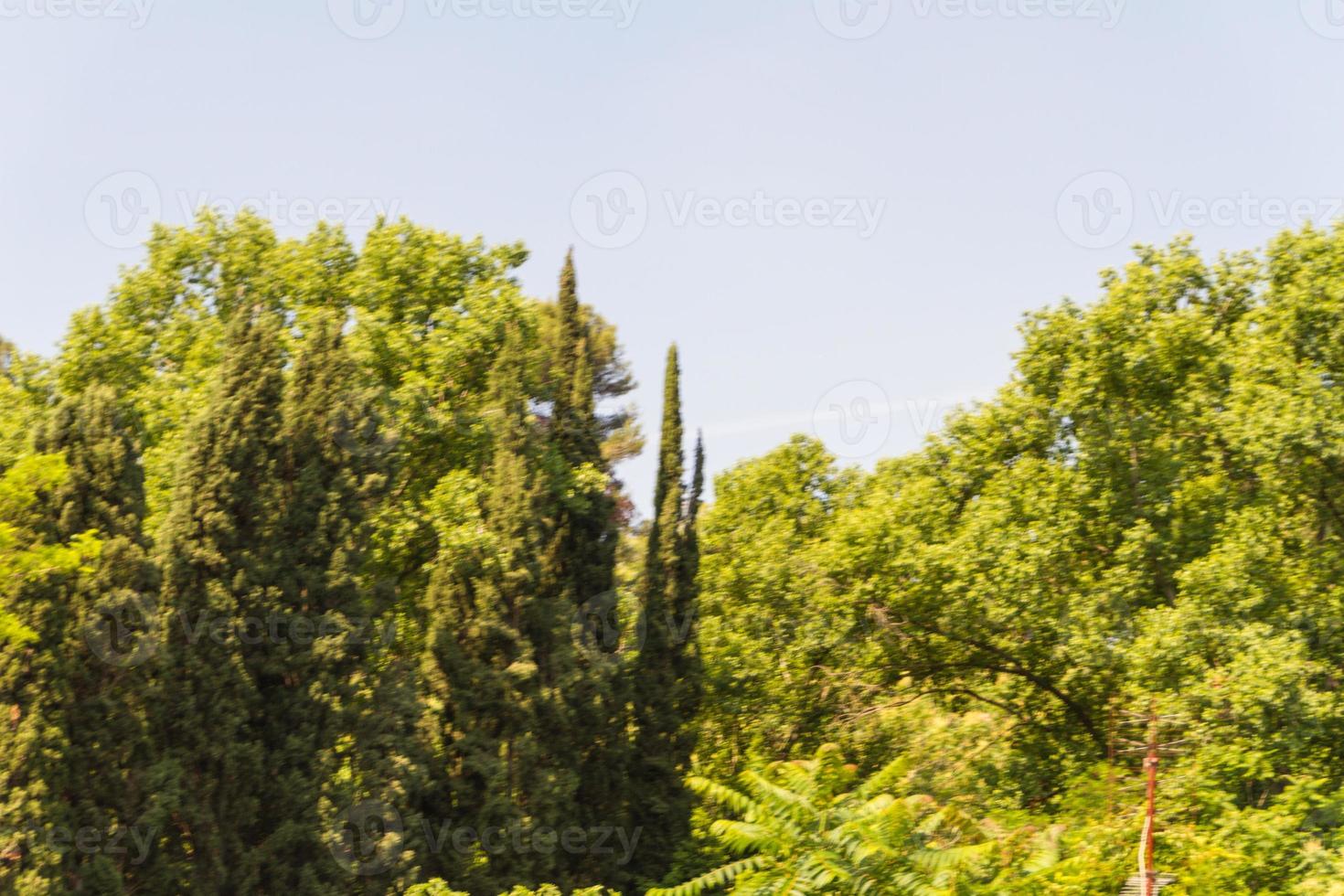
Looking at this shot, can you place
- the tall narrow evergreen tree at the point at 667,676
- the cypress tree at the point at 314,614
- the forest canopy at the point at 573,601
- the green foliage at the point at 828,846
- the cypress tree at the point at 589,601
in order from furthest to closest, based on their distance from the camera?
the tall narrow evergreen tree at the point at 667,676
the cypress tree at the point at 589,601
the cypress tree at the point at 314,614
the forest canopy at the point at 573,601
the green foliage at the point at 828,846

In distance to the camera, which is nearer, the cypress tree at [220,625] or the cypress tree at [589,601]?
the cypress tree at [220,625]

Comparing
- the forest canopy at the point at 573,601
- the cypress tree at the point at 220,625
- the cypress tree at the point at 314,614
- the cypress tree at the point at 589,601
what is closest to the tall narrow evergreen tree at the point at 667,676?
the forest canopy at the point at 573,601

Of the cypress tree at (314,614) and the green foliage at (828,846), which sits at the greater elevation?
the cypress tree at (314,614)

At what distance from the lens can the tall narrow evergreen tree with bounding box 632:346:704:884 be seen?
2506 cm

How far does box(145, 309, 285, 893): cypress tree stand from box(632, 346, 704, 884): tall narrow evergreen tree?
386 inches

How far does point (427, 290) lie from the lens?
24625 mm

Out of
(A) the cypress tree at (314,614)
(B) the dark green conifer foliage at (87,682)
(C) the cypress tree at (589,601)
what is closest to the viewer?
(B) the dark green conifer foliage at (87,682)

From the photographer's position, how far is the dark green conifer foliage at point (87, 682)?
580 inches

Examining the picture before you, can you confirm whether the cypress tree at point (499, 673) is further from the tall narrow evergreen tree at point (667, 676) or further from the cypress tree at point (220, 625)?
the cypress tree at point (220, 625)

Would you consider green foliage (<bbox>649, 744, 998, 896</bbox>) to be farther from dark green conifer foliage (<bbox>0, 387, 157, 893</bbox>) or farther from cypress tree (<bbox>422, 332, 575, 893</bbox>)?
cypress tree (<bbox>422, 332, 575, 893</bbox>)

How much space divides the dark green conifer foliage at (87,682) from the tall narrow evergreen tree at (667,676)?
455 inches

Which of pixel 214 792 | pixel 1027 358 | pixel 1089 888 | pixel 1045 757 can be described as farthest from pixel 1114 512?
pixel 214 792

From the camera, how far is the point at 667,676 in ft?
85.5

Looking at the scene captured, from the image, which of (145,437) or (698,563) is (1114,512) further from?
(145,437)
